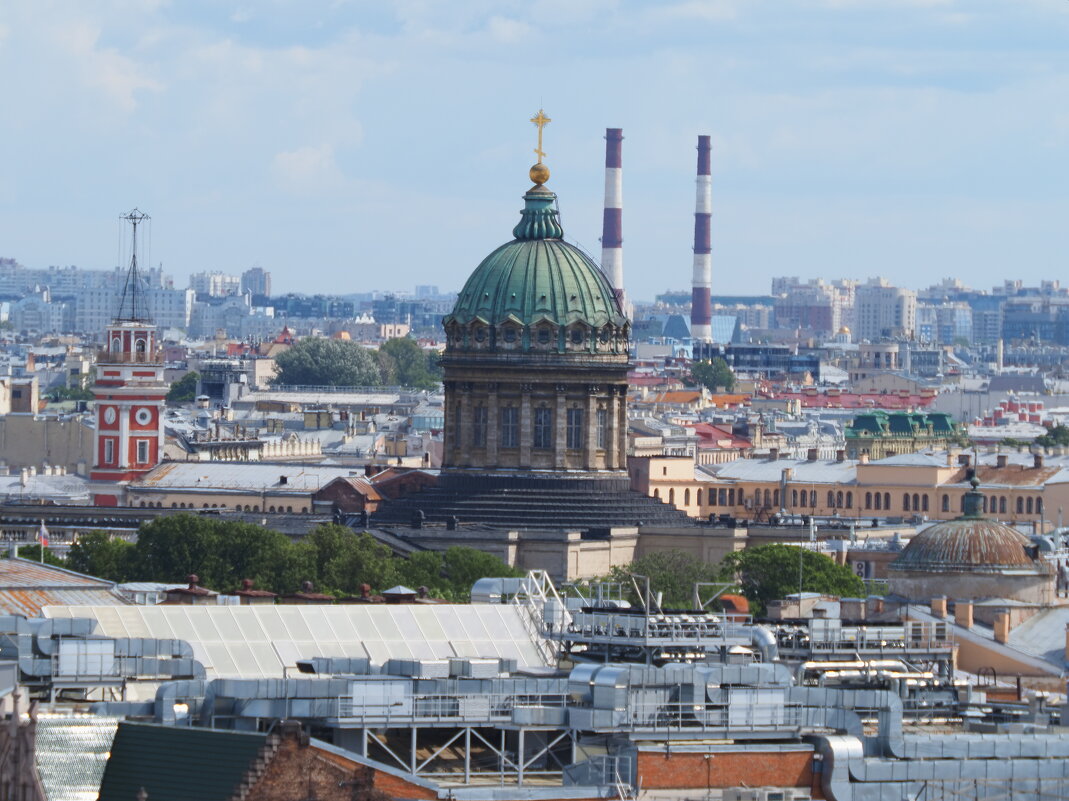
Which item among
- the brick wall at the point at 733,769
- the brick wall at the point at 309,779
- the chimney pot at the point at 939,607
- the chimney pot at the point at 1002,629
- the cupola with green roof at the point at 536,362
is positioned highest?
the cupola with green roof at the point at 536,362

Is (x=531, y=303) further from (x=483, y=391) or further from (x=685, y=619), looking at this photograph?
(x=685, y=619)

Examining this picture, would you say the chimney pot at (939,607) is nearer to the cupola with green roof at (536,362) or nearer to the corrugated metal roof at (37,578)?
the corrugated metal roof at (37,578)

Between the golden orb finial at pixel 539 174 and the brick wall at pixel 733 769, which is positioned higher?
the golden orb finial at pixel 539 174

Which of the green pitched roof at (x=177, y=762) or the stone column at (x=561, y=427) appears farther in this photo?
the stone column at (x=561, y=427)

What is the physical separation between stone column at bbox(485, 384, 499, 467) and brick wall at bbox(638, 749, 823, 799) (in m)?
71.0

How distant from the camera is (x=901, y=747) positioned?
4528 centimetres

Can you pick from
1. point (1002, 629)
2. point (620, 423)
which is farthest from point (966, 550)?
point (620, 423)

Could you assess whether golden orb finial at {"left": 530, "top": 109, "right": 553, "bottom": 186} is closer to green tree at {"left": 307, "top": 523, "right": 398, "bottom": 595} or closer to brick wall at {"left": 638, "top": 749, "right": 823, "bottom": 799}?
green tree at {"left": 307, "top": 523, "right": 398, "bottom": 595}

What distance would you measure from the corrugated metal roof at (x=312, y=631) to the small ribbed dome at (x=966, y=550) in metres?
26.1

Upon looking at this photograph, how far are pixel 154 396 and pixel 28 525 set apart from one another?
19299mm

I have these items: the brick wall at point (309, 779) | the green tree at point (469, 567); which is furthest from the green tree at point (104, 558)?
the brick wall at point (309, 779)

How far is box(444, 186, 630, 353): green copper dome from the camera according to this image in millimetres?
114938

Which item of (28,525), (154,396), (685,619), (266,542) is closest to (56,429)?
(154,396)

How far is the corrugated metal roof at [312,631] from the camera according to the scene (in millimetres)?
56281
